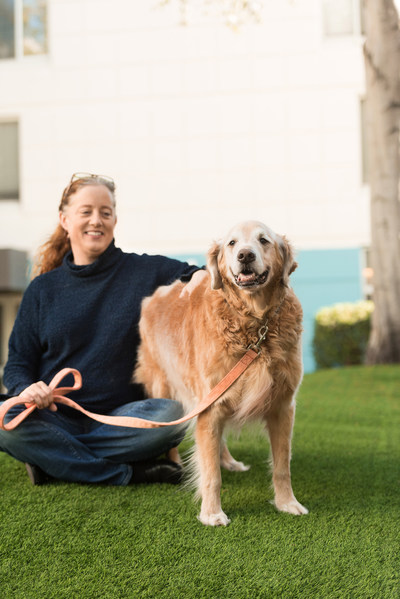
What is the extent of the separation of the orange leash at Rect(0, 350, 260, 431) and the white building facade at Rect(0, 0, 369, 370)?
25.1ft

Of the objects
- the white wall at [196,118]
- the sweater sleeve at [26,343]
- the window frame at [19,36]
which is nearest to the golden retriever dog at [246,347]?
the sweater sleeve at [26,343]

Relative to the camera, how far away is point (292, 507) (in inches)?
106

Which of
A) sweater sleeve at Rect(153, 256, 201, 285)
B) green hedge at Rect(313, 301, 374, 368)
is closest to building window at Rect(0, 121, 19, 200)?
green hedge at Rect(313, 301, 374, 368)

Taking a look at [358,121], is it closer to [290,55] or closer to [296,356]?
[290,55]

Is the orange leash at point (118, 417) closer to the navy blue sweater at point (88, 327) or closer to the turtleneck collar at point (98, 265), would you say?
the navy blue sweater at point (88, 327)

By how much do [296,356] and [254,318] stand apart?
244mm

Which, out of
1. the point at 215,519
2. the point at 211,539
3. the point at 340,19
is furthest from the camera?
the point at 340,19

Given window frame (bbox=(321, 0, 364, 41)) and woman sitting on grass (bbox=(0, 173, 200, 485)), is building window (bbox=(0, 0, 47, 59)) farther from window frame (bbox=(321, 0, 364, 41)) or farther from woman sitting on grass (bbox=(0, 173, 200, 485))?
woman sitting on grass (bbox=(0, 173, 200, 485))

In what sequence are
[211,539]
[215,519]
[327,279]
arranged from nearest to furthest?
[211,539], [215,519], [327,279]

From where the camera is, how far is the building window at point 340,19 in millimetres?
10547

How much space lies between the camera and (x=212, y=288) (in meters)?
2.74

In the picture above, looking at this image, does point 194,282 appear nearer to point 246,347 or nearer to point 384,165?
point 246,347

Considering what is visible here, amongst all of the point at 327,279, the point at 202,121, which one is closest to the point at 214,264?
the point at 327,279

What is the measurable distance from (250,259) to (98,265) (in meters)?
1.06
